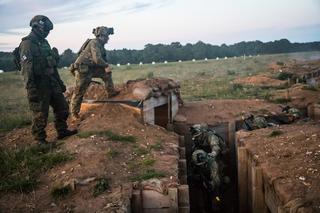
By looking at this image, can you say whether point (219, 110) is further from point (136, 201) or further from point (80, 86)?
point (136, 201)

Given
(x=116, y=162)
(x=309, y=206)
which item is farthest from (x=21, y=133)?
(x=309, y=206)

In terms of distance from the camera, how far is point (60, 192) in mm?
5184

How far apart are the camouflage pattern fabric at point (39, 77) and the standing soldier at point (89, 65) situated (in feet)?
3.96

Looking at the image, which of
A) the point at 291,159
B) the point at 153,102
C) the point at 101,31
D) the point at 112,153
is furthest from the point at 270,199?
the point at 101,31

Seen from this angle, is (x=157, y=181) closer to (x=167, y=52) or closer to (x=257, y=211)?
(x=257, y=211)

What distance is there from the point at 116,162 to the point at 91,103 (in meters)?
3.30

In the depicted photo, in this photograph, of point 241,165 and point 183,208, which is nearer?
point 183,208

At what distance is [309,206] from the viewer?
14.9 ft

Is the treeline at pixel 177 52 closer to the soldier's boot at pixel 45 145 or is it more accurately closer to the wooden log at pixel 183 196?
the soldier's boot at pixel 45 145

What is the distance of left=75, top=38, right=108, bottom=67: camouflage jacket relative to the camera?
8633 mm

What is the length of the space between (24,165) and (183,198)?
256cm

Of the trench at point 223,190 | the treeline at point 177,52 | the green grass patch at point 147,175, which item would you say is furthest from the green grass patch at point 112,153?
→ the treeline at point 177,52

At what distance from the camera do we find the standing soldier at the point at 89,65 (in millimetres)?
8617

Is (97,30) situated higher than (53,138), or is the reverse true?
(97,30)
